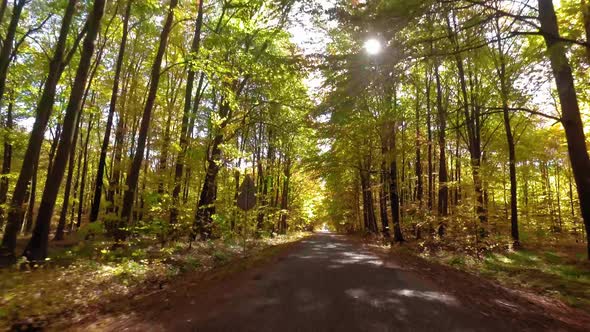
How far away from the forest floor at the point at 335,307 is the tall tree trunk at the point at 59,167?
4.13 meters

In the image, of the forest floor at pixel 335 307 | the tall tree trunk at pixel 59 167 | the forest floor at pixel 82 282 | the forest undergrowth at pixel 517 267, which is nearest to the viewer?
the forest floor at pixel 335 307

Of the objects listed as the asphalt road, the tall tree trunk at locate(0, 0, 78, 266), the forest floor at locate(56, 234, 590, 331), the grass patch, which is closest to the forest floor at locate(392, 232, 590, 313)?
the grass patch

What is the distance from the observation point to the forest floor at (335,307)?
460 centimetres

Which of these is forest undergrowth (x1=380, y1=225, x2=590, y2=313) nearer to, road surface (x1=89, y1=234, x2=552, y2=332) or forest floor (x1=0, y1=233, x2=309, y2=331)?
road surface (x1=89, y1=234, x2=552, y2=332)

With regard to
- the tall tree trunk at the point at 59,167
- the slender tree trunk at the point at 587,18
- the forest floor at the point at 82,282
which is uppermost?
the slender tree trunk at the point at 587,18

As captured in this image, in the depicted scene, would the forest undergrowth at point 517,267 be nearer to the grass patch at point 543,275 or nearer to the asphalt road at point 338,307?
the grass patch at point 543,275

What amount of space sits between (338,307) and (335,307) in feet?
0.15

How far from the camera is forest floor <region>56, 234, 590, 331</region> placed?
15.1 ft

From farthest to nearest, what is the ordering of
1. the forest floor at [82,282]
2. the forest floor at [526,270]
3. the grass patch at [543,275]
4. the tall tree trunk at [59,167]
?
the tall tree trunk at [59,167], the forest floor at [526,270], the grass patch at [543,275], the forest floor at [82,282]

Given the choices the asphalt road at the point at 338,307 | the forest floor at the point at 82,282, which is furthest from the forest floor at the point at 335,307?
the forest floor at the point at 82,282

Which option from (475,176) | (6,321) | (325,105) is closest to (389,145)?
(475,176)

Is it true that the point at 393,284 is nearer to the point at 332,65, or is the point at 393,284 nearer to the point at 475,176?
the point at 332,65

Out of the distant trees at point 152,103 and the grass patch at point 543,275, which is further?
the distant trees at point 152,103

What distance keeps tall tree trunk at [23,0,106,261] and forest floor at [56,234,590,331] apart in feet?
13.6
